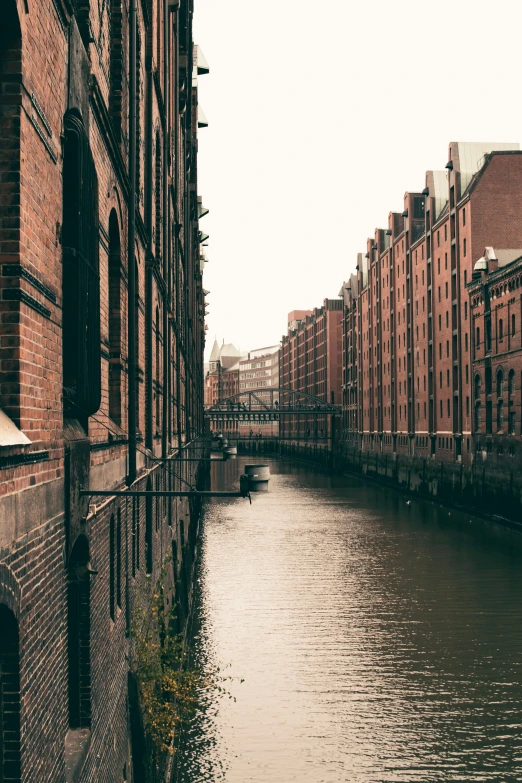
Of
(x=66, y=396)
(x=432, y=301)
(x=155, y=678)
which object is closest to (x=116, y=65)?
(x=66, y=396)

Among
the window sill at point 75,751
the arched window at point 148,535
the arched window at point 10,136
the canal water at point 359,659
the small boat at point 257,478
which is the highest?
the arched window at point 10,136

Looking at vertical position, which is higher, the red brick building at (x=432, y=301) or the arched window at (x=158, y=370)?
the red brick building at (x=432, y=301)

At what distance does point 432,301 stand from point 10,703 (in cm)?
6140

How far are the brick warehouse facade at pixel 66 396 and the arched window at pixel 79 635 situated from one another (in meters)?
0.01

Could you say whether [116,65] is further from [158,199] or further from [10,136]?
[158,199]

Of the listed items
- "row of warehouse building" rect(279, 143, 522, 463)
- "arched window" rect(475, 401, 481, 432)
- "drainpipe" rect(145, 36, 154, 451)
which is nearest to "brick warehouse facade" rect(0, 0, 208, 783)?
"drainpipe" rect(145, 36, 154, 451)

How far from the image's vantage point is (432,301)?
64125 mm

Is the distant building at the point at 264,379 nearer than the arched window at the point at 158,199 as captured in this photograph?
No

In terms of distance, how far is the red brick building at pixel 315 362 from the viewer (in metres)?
113

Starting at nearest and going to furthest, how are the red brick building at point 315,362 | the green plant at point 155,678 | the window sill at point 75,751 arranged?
the window sill at point 75,751 → the green plant at point 155,678 → the red brick building at point 315,362

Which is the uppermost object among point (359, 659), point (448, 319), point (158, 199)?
point (448, 319)

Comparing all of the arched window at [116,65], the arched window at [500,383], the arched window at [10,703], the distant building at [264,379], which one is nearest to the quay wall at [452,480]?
the arched window at [500,383]

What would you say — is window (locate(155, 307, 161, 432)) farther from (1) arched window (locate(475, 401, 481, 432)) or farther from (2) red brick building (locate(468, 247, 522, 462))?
(1) arched window (locate(475, 401, 481, 432))

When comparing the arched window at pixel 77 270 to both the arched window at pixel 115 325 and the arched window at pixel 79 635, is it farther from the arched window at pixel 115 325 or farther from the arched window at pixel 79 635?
the arched window at pixel 115 325
